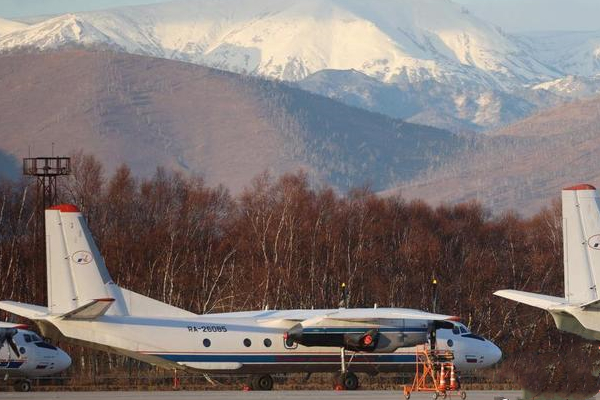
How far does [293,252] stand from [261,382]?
135ft

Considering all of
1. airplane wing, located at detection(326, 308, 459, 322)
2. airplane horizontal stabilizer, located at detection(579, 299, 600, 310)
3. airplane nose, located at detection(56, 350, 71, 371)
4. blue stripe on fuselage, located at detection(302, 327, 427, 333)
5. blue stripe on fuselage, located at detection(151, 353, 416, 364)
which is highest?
airplane horizontal stabilizer, located at detection(579, 299, 600, 310)

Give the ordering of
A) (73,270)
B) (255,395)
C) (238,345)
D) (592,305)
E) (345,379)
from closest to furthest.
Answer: (592,305)
(255,395)
(73,270)
(238,345)
(345,379)

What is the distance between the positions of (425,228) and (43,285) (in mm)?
37230

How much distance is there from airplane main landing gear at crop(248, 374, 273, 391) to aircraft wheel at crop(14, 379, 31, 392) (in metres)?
7.79

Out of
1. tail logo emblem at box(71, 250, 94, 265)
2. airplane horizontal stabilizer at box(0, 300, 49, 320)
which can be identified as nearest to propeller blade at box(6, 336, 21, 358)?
airplane horizontal stabilizer at box(0, 300, 49, 320)

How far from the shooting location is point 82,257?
4781cm

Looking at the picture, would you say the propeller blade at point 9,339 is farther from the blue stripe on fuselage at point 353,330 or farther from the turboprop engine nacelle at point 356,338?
the blue stripe on fuselage at point 353,330

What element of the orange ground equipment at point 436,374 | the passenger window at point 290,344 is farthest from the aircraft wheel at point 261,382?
the orange ground equipment at point 436,374

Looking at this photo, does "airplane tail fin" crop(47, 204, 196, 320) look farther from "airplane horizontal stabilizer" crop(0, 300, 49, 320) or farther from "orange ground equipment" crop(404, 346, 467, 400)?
"orange ground equipment" crop(404, 346, 467, 400)

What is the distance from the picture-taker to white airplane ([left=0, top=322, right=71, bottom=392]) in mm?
50688

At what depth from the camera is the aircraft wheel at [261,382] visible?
166 ft

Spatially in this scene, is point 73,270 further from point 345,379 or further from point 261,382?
point 345,379

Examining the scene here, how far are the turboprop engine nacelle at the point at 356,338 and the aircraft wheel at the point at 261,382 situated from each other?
1.87m

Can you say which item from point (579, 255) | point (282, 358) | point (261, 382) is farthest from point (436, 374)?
point (579, 255)
